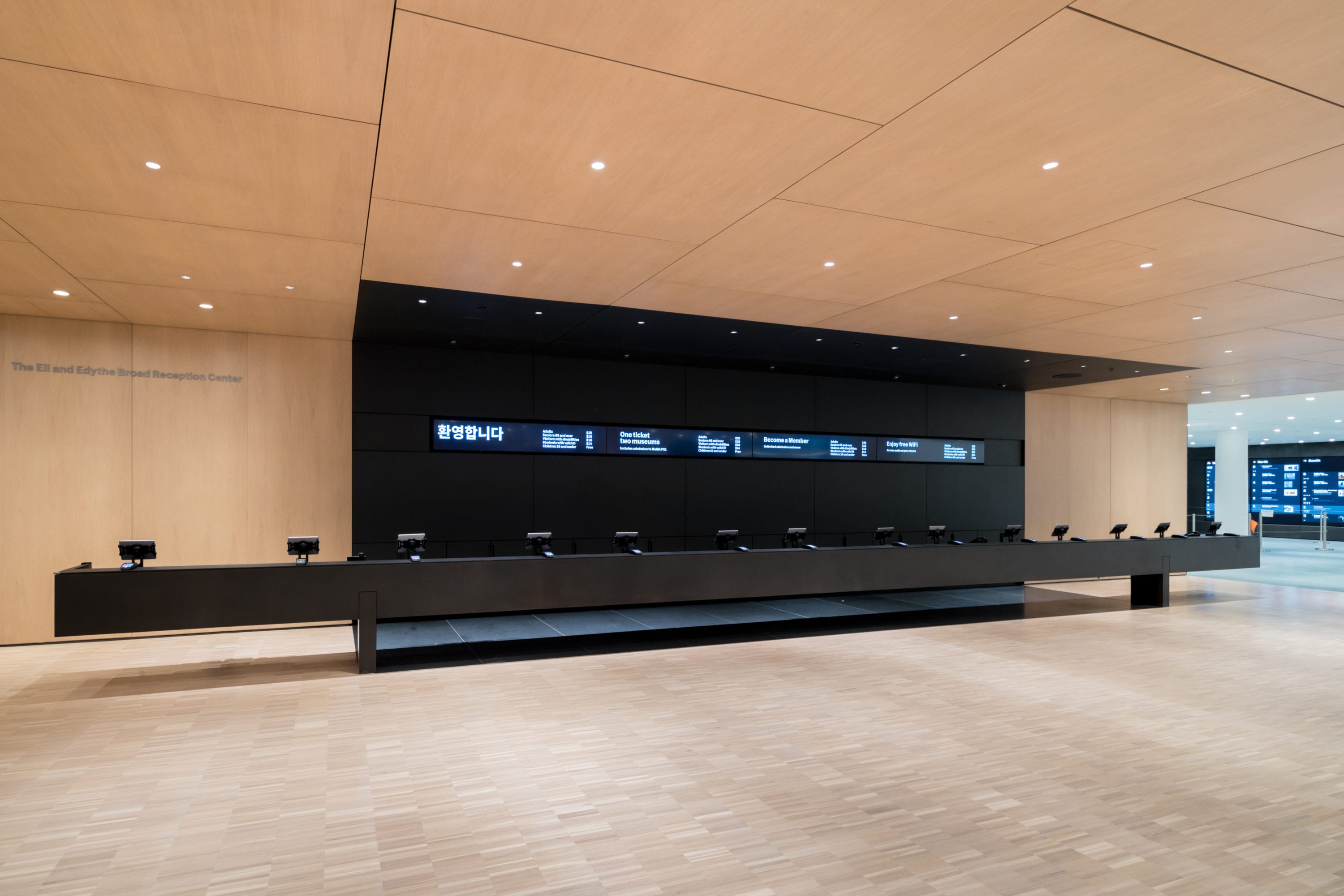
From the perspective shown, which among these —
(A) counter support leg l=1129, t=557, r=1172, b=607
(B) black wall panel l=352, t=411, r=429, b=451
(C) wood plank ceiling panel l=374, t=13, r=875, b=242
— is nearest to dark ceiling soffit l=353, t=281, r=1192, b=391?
(B) black wall panel l=352, t=411, r=429, b=451

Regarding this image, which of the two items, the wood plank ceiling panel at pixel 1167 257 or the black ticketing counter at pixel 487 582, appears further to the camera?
the black ticketing counter at pixel 487 582

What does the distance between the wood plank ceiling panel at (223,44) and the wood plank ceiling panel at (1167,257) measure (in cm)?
439

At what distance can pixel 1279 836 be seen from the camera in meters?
3.23

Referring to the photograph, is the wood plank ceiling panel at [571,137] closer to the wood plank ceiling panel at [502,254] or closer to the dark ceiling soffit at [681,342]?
the wood plank ceiling panel at [502,254]

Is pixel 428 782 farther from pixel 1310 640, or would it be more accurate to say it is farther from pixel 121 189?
pixel 1310 640

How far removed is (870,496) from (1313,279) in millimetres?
5955

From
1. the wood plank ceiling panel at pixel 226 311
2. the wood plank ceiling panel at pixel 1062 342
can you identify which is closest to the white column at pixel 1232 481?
the wood plank ceiling panel at pixel 1062 342

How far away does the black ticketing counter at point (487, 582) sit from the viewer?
5.52 metres

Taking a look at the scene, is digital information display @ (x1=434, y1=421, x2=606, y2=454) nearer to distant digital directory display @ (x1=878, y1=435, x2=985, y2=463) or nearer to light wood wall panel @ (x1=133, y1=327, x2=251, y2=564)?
light wood wall panel @ (x1=133, y1=327, x2=251, y2=564)

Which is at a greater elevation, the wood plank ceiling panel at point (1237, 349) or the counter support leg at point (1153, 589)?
the wood plank ceiling panel at point (1237, 349)

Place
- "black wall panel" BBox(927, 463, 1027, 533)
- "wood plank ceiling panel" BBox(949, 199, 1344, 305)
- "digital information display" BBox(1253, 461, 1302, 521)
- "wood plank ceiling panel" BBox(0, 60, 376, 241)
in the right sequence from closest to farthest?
"wood plank ceiling panel" BBox(0, 60, 376, 241) → "wood plank ceiling panel" BBox(949, 199, 1344, 305) → "black wall panel" BBox(927, 463, 1027, 533) → "digital information display" BBox(1253, 461, 1302, 521)

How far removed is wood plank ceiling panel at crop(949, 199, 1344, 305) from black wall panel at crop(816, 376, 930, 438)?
436 cm

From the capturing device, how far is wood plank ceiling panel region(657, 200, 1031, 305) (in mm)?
4758

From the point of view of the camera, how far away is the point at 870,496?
1101 cm
